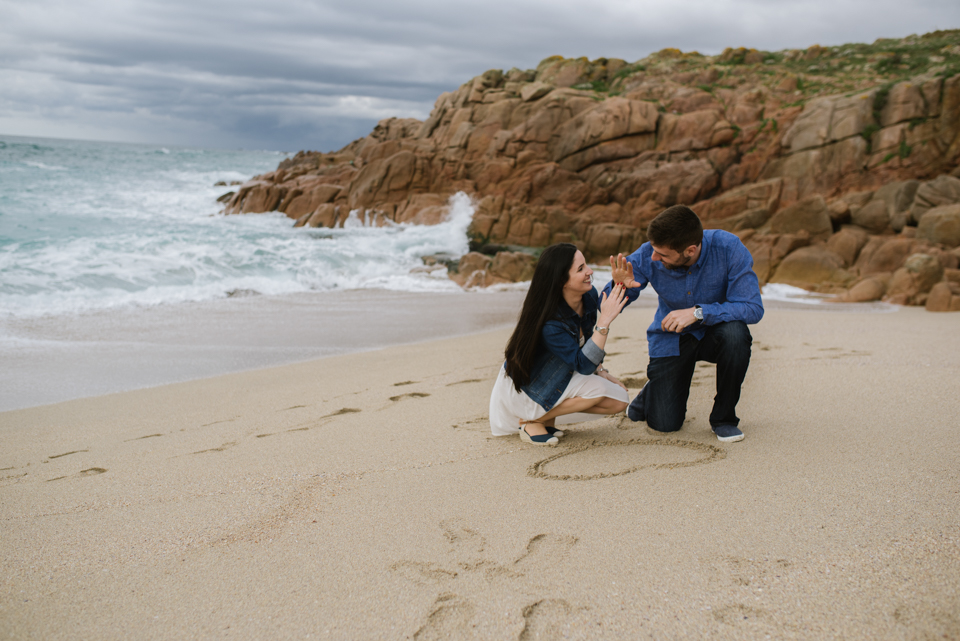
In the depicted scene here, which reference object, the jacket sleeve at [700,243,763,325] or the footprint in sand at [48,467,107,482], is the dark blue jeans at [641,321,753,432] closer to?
the jacket sleeve at [700,243,763,325]

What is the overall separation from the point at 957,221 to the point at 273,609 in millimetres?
14188

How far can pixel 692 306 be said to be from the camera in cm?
329

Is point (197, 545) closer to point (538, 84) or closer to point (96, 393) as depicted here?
point (96, 393)

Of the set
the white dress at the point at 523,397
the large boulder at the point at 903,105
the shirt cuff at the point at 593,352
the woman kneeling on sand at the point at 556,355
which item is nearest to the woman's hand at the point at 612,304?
the woman kneeling on sand at the point at 556,355

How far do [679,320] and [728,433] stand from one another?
2.12 ft

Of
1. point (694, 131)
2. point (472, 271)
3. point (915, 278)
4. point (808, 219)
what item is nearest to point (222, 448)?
point (472, 271)

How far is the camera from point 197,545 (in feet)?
7.88

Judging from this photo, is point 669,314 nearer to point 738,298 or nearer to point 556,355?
point 738,298

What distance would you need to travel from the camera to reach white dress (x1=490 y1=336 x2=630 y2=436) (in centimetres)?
328

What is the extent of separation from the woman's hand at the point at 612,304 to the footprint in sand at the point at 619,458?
670 millimetres

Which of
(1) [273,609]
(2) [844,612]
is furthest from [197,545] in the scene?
(2) [844,612]

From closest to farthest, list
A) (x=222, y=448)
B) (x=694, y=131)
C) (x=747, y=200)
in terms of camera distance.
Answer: (x=222, y=448), (x=747, y=200), (x=694, y=131)

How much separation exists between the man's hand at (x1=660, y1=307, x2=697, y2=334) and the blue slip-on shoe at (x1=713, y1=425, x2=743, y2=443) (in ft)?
1.87

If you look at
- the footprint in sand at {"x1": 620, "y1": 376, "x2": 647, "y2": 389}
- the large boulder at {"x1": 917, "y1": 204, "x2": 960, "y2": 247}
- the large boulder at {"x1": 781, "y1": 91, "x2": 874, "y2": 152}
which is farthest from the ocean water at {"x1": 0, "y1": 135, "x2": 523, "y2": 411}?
the large boulder at {"x1": 781, "y1": 91, "x2": 874, "y2": 152}
